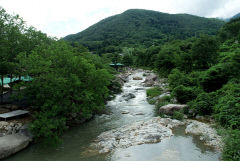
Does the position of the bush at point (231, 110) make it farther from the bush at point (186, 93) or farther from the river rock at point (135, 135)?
the bush at point (186, 93)

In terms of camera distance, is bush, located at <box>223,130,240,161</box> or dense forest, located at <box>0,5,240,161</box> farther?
dense forest, located at <box>0,5,240,161</box>

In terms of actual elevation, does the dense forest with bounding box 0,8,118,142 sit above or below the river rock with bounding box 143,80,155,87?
above

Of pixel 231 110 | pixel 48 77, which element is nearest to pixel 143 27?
pixel 231 110

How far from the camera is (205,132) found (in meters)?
13.3

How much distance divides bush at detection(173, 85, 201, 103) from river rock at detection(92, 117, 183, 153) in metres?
4.89

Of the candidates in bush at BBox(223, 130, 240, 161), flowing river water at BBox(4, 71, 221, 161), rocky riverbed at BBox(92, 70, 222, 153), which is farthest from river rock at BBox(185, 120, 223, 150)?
bush at BBox(223, 130, 240, 161)

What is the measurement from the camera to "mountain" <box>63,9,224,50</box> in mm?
142900

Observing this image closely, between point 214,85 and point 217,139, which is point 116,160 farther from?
point 214,85

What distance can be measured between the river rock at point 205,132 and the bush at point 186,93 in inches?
179

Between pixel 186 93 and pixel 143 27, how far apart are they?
15537 cm

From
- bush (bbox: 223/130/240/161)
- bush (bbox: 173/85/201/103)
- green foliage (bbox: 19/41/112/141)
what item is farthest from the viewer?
bush (bbox: 173/85/201/103)

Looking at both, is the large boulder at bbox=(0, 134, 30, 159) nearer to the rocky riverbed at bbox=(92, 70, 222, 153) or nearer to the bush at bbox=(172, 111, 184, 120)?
the rocky riverbed at bbox=(92, 70, 222, 153)

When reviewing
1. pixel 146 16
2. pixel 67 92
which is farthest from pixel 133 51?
pixel 146 16

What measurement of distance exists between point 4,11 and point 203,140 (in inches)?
748
